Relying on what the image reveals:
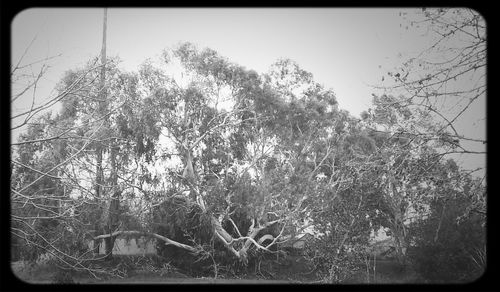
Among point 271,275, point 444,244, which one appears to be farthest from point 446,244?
point 271,275

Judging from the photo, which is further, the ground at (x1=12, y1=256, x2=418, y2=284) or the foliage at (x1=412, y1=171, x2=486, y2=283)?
the ground at (x1=12, y1=256, x2=418, y2=284)

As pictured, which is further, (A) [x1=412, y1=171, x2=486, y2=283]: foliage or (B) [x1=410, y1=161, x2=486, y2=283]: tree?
(A) [x1=412, y1=171, x2=486, y2=283]: foliage

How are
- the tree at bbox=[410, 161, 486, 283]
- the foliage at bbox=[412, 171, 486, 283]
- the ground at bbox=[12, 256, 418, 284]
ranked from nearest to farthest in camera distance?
the tree at bbox=[410, 161, 486, 283] < the foliage at bbox=[412, 171, 486, 283] < the ground at bbox=[12, 256, 418, 284]

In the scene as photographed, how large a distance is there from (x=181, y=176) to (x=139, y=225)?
2425mm

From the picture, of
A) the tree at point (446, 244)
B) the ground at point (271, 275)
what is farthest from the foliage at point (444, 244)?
the ground at point (271, 275)

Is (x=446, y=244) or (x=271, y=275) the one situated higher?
(x=446, y=244)

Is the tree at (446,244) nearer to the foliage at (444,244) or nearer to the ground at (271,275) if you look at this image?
the foliage at (444,244)

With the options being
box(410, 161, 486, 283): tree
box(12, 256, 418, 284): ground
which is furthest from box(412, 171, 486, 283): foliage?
box(12, 256, 418, 284): ground

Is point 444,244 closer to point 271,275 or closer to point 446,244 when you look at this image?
point 446,244

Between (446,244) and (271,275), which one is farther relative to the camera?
(271,275)

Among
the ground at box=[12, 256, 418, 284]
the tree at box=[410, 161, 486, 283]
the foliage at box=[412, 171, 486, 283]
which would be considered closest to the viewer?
the tree at box=[410, 161, 486, 283]

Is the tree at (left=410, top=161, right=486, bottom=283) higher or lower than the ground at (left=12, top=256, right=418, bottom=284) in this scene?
higher

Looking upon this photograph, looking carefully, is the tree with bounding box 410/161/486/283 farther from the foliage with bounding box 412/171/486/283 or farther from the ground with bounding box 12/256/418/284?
the ground with bounding box 12/256/418/284
